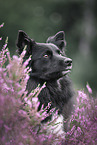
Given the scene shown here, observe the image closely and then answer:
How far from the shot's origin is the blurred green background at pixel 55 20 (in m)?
21.9

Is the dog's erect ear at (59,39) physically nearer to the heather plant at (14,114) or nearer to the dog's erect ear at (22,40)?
the dog's erect ear at (22,40)

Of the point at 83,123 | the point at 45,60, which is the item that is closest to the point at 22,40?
the point at 45,60

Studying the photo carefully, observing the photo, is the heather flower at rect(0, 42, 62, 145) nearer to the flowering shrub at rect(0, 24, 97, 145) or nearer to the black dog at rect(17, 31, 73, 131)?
the flowering shrub at rect(0, 24, 97, 145)

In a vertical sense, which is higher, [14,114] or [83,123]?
[14,114]

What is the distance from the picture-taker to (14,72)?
2.38m

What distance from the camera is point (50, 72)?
3.79m

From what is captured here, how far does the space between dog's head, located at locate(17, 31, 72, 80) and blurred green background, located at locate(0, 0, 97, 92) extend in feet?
53.5

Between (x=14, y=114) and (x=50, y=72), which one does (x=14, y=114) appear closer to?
(x=14, y=114)

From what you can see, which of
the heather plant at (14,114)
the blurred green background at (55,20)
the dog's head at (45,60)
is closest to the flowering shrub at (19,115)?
the heather plant at (14,114)

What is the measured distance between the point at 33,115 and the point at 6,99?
44 cm

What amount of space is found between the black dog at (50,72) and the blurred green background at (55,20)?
16202 mm

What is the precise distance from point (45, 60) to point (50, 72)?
276 mm

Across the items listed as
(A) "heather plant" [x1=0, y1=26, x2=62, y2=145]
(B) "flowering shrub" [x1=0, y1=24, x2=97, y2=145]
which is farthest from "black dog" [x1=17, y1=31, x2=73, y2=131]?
(A) "heather plant" [x1=0, y1=26, x2=62, y2=145]

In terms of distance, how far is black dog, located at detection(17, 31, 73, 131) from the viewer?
3758 mm
